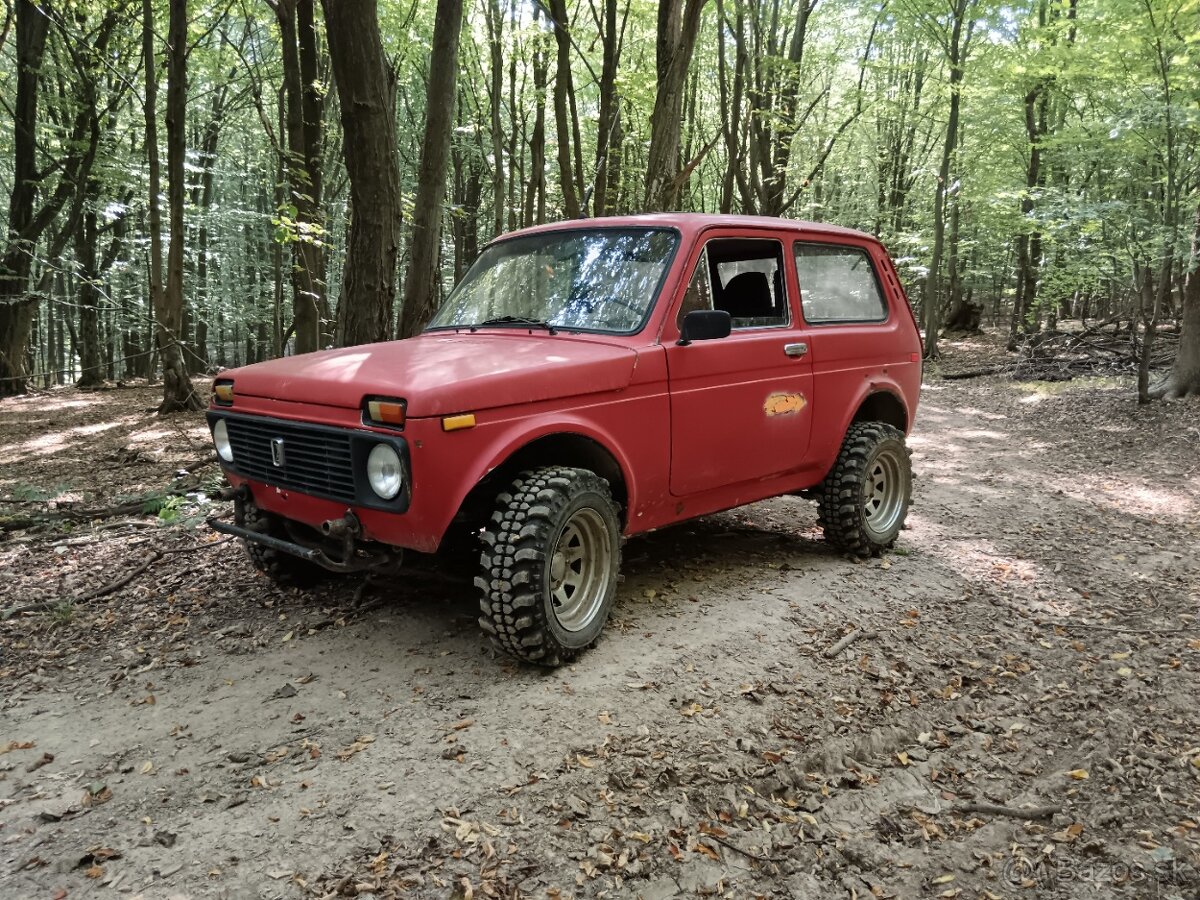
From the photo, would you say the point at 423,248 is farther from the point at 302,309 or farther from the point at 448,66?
the point at 302,309

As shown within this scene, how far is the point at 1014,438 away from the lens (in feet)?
34.3

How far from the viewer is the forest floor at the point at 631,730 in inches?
102

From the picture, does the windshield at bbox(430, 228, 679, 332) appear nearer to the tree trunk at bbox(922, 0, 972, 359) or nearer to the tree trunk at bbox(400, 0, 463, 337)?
the tree trunk at bbox(400, 0, 463, 337)

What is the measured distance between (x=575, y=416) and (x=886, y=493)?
2.96m

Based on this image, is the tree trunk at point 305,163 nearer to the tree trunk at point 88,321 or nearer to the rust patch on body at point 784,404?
the rust patch on body at point 784,404

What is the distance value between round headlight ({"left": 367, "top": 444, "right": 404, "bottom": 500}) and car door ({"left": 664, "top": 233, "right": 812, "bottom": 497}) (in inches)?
59.2

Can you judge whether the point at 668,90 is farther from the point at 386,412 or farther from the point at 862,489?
the point at 386,412

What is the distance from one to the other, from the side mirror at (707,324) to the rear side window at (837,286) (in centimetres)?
125

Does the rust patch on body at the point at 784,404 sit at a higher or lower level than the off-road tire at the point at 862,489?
higher

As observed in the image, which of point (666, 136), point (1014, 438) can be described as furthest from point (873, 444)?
point (1014, 438)

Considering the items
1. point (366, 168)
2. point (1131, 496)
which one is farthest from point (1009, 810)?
point (366, 168)

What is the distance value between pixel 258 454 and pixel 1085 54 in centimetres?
1348

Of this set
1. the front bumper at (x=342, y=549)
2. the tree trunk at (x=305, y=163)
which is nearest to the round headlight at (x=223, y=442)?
the front bumper at (x=342, y=549)

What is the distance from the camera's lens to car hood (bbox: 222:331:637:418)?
126 inches
